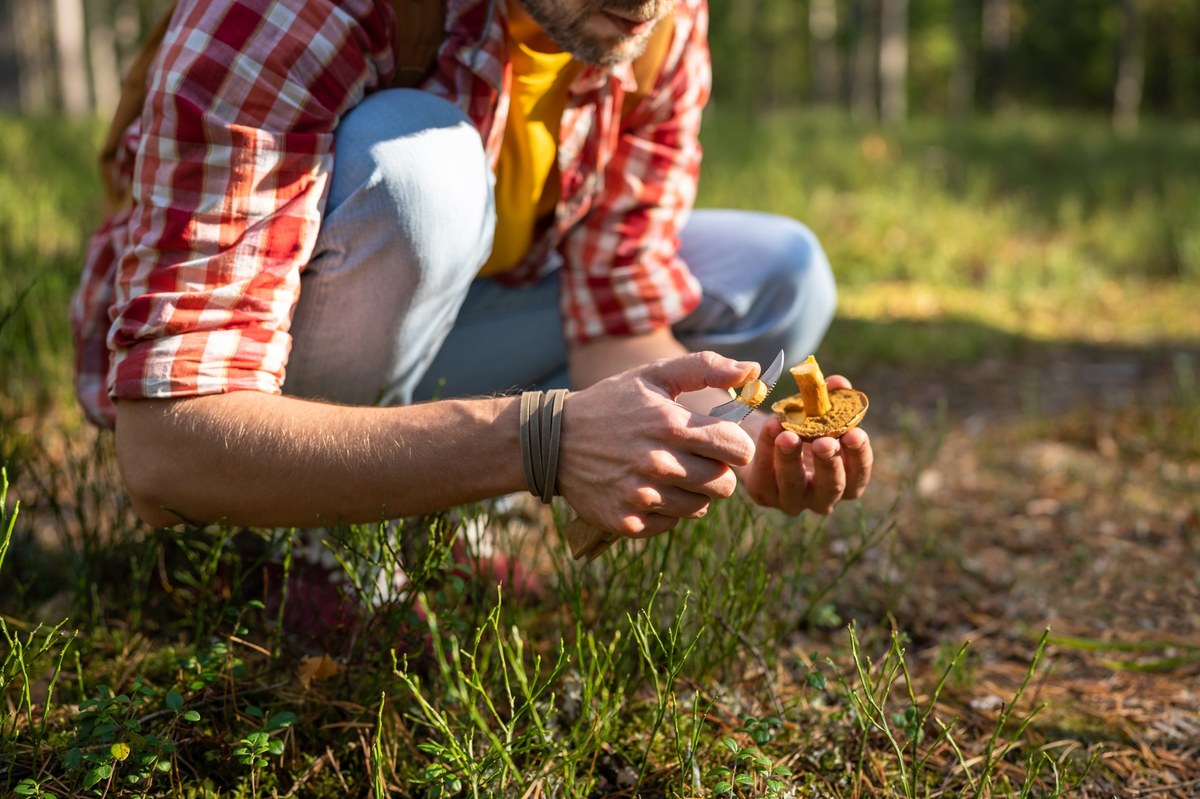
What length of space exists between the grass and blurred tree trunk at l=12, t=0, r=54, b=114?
490 inches

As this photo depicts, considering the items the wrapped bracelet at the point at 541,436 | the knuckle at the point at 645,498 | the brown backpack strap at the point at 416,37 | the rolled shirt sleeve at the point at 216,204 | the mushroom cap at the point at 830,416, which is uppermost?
the brown backpack strap at the point at 416,37

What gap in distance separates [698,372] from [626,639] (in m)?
0.40

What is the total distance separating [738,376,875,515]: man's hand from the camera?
1482 mm

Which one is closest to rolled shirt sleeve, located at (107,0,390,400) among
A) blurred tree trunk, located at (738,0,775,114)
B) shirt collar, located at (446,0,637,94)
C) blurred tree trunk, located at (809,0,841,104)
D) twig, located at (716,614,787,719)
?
shirt collar, located at (446,0,637,94)

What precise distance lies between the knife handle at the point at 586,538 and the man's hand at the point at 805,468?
0.96 ft

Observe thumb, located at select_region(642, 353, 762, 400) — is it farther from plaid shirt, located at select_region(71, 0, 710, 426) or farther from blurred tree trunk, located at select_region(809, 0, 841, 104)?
blurred tree trunk, located at select_region(809, 0, 841, 104)

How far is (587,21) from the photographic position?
162cm

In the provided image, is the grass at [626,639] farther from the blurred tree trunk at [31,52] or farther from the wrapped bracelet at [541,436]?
the blurred tree trunk at [31,52]

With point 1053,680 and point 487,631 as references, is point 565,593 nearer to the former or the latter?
point 487,631

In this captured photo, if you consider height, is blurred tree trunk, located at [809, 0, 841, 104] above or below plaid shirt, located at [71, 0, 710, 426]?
below

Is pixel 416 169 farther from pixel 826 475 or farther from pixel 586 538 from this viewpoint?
pixel 826 475

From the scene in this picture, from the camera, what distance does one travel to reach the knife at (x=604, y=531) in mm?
Result: 1363

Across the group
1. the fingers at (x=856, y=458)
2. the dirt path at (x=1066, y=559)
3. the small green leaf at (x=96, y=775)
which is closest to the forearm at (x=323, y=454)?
the small green leaf at (x=96, y=775)

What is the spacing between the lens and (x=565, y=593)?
1591 mm
